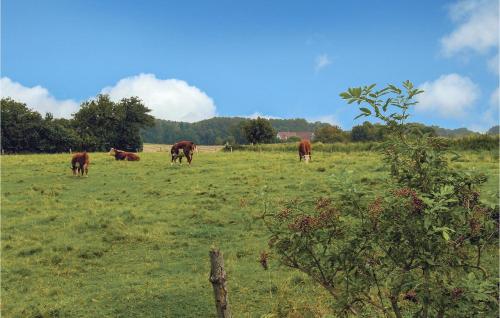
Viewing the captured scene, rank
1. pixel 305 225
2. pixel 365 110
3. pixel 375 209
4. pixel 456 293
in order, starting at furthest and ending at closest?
pixel 305 225 → pixel 365 110 → pixel 375 209 → pixel 456 293

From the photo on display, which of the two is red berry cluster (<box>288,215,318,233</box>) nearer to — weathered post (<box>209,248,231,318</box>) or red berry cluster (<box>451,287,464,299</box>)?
red berry cluster (<box>451,287,464,299</box>)

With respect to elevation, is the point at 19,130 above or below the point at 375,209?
above

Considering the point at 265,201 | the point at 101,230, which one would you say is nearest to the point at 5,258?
the point at 101,230

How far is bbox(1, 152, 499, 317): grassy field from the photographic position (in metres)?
9.43

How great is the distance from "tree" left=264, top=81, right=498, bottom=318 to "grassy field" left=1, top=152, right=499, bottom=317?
13.0 inches

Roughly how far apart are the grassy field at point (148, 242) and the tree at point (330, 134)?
96.4 metres

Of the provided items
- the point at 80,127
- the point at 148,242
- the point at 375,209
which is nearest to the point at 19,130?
the point at 80,127

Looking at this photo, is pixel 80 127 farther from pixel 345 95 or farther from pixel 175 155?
pixel 345 95

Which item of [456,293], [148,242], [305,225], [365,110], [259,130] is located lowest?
[148,242]

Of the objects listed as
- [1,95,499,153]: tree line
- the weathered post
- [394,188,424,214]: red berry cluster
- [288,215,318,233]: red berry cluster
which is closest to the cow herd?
the weathered post

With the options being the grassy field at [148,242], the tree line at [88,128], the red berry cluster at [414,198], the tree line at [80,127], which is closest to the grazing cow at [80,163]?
the grassy field at [148,242]

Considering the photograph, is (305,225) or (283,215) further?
(283,215)

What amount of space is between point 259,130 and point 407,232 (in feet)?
281

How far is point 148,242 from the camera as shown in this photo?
1400 cm
